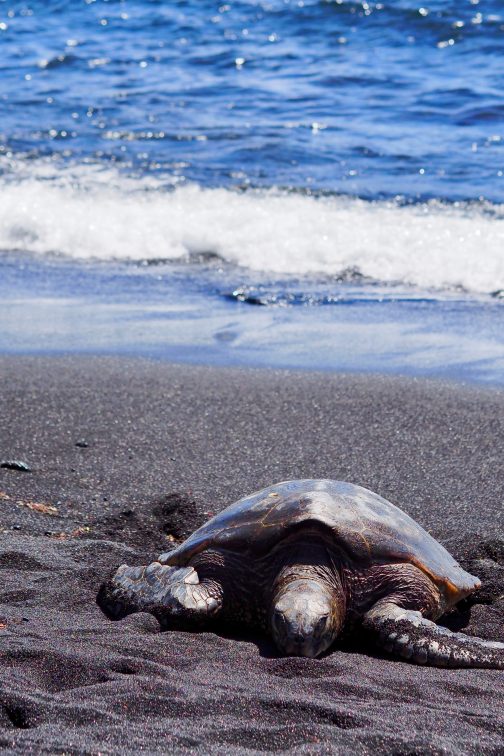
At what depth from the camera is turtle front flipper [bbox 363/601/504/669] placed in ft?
8.68

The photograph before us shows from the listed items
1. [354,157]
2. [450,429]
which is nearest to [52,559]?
[450,429]

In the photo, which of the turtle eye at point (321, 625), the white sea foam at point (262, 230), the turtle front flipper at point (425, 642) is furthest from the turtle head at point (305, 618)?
the white sea foam at point (262, 230)

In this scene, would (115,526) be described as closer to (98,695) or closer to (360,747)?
(98,695)

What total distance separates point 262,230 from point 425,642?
5.96 m

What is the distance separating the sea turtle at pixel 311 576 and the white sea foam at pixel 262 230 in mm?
4427

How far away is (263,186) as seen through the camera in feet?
31.5

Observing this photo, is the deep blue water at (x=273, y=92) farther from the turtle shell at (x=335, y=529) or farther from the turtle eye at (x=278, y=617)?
the turtle eye at (x=278, y=617)

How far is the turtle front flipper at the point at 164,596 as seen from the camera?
9.41 feet

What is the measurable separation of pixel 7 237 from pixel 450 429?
5.30 m

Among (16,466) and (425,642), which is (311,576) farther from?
(16,466)

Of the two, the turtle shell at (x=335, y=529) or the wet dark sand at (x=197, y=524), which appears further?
the turtle shell at (x=335, y=529)

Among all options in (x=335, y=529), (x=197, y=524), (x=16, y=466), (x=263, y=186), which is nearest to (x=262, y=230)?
(x=263, y=186)

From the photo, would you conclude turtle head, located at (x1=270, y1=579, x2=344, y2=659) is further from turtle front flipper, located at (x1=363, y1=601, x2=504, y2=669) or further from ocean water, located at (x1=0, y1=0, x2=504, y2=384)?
ocean water, located at (x1=0, y1=0, x2=504, y2=384)

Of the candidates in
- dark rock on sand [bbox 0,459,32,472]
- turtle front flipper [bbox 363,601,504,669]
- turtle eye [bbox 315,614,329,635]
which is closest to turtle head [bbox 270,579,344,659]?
turtle eye [bbox 315,614,329,635]
